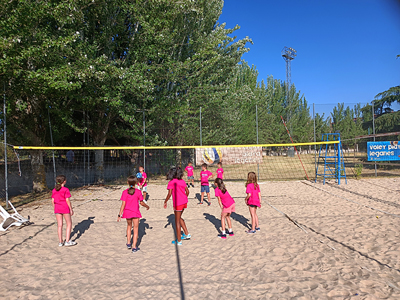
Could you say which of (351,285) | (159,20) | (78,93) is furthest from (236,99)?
(351,285)

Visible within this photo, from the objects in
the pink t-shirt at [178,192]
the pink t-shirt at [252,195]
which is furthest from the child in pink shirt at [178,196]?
the pink t-shirt at [252,195]

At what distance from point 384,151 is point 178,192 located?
11.6 metres

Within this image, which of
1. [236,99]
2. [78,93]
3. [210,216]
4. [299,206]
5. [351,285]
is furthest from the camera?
[236,99]

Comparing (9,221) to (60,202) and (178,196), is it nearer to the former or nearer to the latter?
(60,202)

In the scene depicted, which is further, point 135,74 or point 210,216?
point 135,74

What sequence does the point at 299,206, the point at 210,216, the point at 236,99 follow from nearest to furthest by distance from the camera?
the point at 210,216 < the point at 299,206 < the point at 236,99

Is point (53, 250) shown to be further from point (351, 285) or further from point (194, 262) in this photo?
point (351, 285)

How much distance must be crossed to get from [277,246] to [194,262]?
58.2 inches

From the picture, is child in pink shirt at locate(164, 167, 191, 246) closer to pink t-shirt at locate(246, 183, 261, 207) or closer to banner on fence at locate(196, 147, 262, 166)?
pink t-shirt at locate(246, 183, 261, 207)

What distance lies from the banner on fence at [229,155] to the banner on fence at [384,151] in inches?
226

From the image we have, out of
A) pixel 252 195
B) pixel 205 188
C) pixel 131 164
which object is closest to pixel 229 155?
pixel 131 164

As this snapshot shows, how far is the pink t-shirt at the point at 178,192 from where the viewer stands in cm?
431

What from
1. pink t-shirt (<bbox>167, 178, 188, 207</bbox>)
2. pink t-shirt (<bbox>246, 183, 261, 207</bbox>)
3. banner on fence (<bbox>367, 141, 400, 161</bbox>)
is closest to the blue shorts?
pink t-shirt (<bbox>246, 183, 261, 207</bbox>)

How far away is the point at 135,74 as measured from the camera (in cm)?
998
